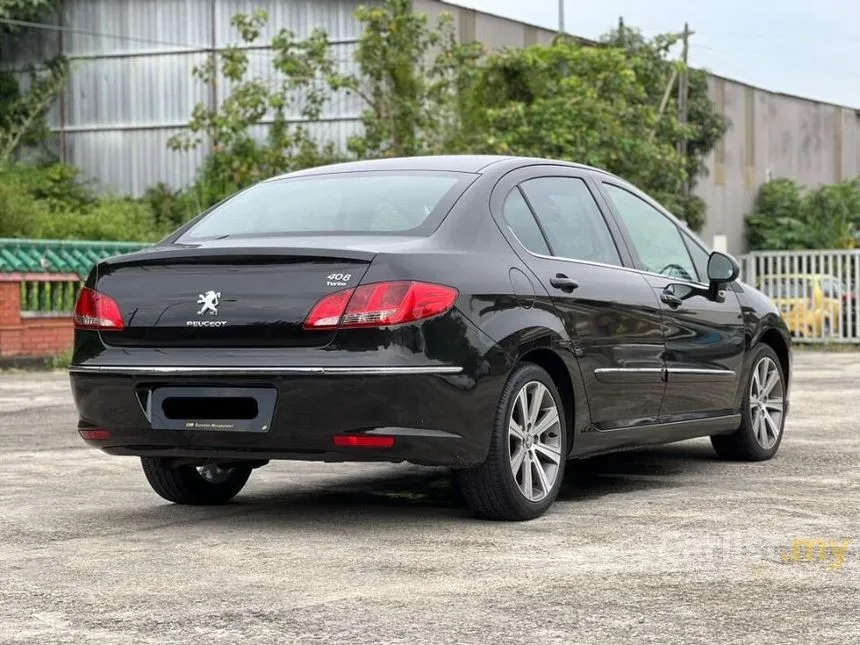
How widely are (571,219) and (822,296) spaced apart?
21.7 metres

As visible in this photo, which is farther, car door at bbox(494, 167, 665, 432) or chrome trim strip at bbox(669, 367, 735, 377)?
chrome trim strip at bbox(669, 367, 735, 377)

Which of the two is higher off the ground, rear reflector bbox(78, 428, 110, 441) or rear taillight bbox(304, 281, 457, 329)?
rear taillight bbox(304, 281, 457, 329)

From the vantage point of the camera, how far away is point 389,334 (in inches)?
252

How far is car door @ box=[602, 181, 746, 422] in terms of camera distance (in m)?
8.27

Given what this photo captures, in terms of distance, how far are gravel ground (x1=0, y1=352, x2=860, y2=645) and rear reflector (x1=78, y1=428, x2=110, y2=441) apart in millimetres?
376

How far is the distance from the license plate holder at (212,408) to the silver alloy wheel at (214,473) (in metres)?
1.05

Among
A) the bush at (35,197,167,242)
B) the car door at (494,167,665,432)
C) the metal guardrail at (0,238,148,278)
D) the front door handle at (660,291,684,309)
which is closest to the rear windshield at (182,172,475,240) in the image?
the car door at (494,167,665,432)

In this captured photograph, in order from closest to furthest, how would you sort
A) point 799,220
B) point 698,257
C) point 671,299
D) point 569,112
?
point 671,299, point 698,257, point 569,112, point 799,220

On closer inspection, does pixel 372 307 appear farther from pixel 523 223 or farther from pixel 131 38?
pixel 131 38

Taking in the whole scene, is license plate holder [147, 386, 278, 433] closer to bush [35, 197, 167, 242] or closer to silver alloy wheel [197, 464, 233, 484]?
silver alloy wheel [197, 464, 233, 484]

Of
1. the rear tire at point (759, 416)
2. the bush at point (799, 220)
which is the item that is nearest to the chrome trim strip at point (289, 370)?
the rear tire at point (759, 416)

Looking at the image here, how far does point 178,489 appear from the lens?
764 cm

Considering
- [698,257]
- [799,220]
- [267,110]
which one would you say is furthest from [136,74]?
[698,257]

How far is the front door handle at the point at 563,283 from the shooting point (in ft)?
23.7
